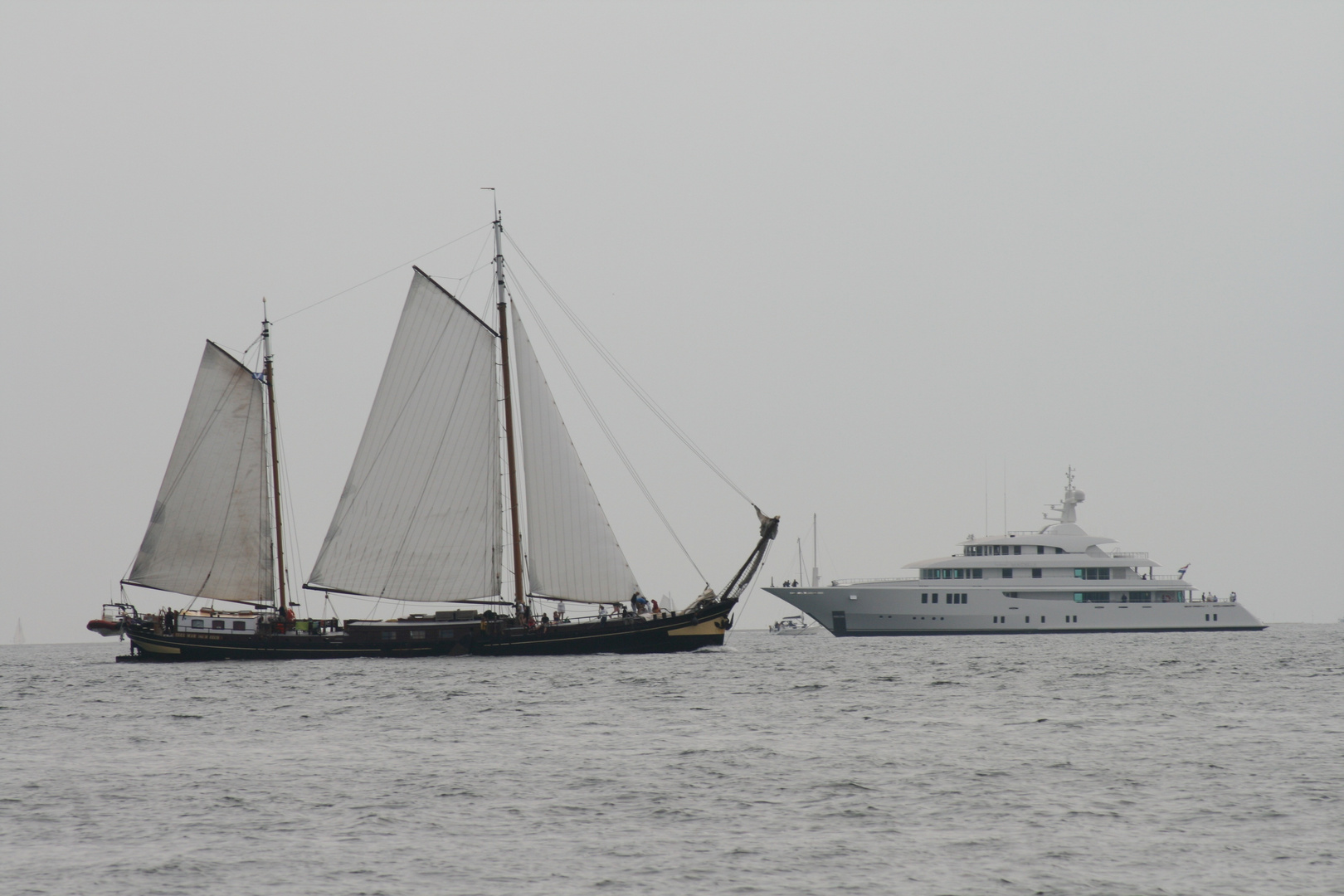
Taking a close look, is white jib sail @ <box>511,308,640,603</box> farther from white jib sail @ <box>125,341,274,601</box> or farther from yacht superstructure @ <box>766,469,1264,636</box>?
yacht superstructure @ <box>766,469,1264,636</box>

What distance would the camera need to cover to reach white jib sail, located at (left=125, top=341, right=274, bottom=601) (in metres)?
65.7

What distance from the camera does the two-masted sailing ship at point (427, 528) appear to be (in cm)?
6162

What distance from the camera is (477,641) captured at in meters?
63.6

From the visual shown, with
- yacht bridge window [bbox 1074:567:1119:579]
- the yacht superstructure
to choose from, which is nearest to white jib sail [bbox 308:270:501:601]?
the yacht superstructure

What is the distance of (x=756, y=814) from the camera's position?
22.8 meters

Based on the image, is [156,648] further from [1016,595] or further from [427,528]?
[1016,595]

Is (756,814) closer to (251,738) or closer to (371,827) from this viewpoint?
(371,827)

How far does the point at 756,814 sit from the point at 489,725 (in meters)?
13.8

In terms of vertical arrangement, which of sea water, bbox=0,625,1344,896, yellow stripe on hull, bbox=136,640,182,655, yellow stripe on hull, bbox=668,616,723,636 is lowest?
sea water, bbox=0,625,1344,896

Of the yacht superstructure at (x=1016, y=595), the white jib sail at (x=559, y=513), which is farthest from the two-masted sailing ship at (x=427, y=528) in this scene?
the yacht superstructure at (x=1016, y=595)

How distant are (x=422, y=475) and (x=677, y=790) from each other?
38861 millimetres

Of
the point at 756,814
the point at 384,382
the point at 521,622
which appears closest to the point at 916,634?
the point at 521,622

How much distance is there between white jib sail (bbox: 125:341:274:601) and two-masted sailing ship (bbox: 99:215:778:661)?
0.27 feet

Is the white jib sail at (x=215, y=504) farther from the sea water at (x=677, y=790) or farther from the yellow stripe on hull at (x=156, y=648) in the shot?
the sea water at (x=677, y=790)
